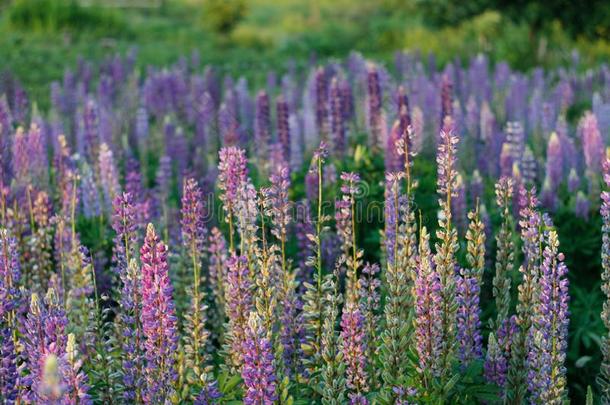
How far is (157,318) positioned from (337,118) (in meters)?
3.97

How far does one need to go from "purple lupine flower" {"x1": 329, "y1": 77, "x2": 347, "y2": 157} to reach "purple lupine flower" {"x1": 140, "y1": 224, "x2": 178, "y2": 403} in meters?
3.86

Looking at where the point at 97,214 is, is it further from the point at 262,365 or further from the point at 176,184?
the point at 262,365

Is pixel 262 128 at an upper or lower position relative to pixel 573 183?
upper

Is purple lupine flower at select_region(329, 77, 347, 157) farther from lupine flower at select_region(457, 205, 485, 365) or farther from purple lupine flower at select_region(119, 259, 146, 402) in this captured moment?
purple lupine flower at select_region(119, 259, 146, 402)

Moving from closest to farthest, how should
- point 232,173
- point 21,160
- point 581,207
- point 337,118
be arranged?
1. point 232,173
2. point 21,160
3. point 581,207
4. point 337,118

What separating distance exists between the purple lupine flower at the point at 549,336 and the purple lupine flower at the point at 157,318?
1.37 meters

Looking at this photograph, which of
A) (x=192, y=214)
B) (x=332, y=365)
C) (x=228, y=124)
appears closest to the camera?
(x=332, y=365)

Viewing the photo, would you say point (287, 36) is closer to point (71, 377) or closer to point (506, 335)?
point (506, 335)

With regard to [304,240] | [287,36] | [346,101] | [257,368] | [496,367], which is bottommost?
[496,367]

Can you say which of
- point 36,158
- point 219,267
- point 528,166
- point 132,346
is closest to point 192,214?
point 132,346

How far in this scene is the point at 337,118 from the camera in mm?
7109

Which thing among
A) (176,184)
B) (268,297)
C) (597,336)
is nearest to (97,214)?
(176,184)

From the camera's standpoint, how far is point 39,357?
3236 millimetres

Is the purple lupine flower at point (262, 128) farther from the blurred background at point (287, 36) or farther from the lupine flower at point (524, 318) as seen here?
the blurred background at point (287, 36)
